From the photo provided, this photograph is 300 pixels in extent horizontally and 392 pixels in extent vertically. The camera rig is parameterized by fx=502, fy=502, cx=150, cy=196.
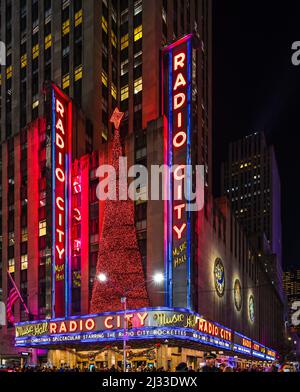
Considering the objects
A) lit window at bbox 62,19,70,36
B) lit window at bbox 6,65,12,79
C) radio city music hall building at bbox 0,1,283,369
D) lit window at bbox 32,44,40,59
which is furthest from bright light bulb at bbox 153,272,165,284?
lit window at bbox 6,65,12,79

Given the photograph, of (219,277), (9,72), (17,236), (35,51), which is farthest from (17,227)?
(9,72)

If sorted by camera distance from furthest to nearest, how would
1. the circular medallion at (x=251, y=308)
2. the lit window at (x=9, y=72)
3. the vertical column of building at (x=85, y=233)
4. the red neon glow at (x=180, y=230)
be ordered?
the lit window at (x=9, y=72), the circular medallion at (x=251, y=308), the vertical column of building at (x=85, y=233), the red neon glow at (x=180, y=230)

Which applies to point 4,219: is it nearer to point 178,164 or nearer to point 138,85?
point 138,85

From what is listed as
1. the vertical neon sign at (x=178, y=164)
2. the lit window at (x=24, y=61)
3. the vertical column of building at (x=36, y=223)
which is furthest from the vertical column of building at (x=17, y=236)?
the lit window at (x=24, y=61)

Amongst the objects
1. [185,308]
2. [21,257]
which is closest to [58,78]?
[21,257]

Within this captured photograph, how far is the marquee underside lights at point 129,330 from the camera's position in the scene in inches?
1604

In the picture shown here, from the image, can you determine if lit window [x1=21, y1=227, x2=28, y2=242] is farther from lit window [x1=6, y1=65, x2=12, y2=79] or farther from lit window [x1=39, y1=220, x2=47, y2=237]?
lit window [x1=6, y1=65, x2=12, y2=79]

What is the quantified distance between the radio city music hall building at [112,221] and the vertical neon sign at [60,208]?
0.38 ft

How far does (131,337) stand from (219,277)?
70.3 feet

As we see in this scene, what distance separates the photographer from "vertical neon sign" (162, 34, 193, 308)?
45188 mm

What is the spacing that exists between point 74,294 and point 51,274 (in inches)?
138

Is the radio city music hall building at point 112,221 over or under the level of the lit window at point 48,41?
under

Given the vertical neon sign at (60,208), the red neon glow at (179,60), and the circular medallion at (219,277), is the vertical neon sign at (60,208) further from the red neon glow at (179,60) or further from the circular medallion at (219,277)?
the circular medallion at (219,277)
